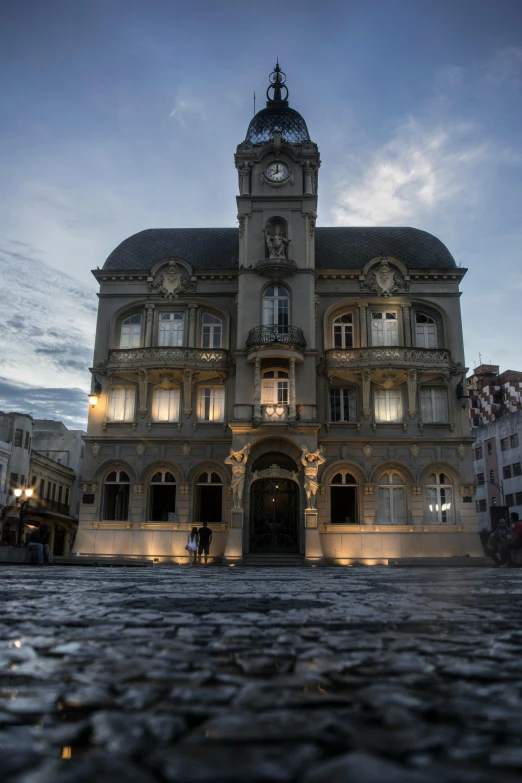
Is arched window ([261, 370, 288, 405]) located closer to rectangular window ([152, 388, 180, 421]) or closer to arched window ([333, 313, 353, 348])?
arched window ([333, 313, 353, 348])

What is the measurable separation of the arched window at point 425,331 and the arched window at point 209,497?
13.0 metres

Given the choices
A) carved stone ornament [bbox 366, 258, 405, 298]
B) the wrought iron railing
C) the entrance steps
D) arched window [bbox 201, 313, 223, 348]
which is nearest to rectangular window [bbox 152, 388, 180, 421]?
arched window [bbox 201, 313, 223, 348]

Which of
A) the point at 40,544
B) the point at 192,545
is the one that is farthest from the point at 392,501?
the point at 40,544

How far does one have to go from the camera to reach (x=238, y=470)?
30.1 m

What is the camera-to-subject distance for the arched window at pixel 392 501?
3177 centimetres

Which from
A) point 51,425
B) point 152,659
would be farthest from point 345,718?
point 51,425

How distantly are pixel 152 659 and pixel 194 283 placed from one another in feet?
108

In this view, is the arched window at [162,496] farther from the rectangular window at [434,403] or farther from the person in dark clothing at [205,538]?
the rectangular window at [434,403]

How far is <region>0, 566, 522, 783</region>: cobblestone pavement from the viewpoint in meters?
1.57

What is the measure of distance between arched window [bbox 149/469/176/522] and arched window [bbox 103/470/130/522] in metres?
1.41

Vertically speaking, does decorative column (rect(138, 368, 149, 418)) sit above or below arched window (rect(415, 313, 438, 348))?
below

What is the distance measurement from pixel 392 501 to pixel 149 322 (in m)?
15.8

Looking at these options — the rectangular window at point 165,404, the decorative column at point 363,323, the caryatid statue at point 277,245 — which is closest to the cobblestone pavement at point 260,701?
the rectangular window at point 165,404

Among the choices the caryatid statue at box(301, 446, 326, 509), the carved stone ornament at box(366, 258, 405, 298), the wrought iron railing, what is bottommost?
the caryatid statue at box(301, 446, 326, 509)
